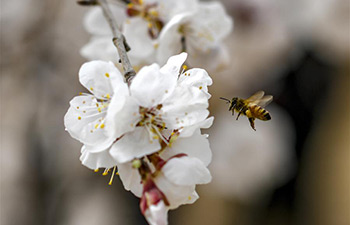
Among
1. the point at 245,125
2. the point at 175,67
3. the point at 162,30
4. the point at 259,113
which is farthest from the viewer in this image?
the point at 245,125

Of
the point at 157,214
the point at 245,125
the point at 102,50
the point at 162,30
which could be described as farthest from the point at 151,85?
the point at 245,125

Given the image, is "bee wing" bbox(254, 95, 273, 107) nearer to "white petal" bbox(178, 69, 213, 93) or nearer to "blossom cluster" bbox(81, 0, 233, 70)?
"white petal" bbox(178, 69, 213, 93)

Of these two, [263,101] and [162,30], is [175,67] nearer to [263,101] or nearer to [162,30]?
[263,101]

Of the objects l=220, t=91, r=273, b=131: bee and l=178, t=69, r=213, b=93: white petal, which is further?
l=220, t=91, r=273, b=131: bee

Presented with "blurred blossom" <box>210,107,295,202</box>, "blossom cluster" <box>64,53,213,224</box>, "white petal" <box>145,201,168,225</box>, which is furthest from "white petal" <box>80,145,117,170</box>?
"blurred blossom" <box>210,107,295,202</box>

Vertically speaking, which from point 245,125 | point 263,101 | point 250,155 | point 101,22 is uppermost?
point 101,22
